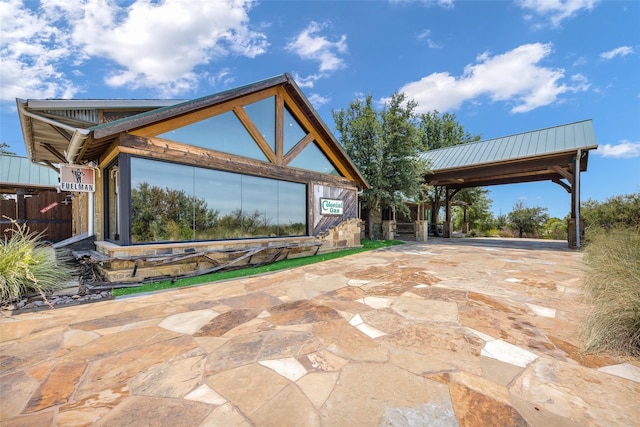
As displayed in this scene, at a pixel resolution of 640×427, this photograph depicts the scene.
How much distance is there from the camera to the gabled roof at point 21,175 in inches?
436

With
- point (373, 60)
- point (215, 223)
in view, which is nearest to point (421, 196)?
point (373, 60)

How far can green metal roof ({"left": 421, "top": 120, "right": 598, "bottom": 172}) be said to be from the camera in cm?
1055

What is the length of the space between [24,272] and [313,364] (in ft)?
16.9

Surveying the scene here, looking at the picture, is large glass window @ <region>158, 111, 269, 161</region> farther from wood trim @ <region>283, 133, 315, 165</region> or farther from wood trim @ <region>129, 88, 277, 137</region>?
wood trim @ <region>283, 133, 315, 165</region>

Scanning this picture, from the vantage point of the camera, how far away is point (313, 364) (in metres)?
2.33

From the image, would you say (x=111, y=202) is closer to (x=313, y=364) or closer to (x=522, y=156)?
(x=313, y=364)

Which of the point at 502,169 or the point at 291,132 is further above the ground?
the point at 291,132

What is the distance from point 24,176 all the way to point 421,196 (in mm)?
19286

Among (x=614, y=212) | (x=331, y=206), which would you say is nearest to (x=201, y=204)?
(x=331, y=206)

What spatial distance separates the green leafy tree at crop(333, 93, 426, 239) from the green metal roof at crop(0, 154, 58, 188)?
14026 millimetres

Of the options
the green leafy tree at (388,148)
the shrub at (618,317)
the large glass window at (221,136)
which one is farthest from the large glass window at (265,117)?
the shrub at (618,317)

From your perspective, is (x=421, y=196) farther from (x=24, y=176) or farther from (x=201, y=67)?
(x=24, y=176)

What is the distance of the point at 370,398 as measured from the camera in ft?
6.23

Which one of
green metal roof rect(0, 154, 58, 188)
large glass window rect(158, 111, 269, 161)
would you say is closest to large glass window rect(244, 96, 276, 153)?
large glass window rect(158, 111, 269, 161)
